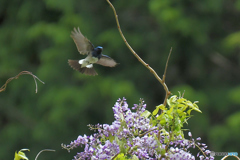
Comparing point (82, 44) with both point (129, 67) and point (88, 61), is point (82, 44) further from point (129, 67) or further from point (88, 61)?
point (129, 67)

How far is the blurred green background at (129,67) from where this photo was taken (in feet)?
17.1

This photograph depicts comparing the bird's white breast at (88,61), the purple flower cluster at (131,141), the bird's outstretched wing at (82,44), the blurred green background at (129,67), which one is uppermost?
the blurred green background at (129,67)

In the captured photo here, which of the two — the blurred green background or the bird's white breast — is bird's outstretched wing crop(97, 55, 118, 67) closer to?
the bird's white breast

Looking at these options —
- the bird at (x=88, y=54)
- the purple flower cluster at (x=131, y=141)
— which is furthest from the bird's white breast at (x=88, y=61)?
the purple flower cluster at (x=131, y=141)

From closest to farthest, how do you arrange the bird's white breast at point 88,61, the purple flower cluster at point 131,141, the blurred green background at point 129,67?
the purple flower cluster at point 131,141
the bird's white breast at point 88,61
the blurred green background at point 129,67

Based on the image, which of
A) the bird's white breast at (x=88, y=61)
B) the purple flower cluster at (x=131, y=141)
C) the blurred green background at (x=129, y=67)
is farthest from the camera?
the blurred green background at (x=129, y=67)

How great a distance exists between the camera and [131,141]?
0.87 meters

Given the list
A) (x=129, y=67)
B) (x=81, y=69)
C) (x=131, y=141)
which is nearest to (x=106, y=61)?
(x=81, y=69)

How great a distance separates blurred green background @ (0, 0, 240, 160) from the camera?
5.20m

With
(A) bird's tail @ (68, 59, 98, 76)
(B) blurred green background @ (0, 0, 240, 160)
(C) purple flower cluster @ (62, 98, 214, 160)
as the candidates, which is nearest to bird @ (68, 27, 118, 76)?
(A) bird's tail @ (68, 59, 98, 76)

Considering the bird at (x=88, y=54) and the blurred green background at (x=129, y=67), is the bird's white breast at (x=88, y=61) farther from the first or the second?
the blurred green background at (x=129, y=67)

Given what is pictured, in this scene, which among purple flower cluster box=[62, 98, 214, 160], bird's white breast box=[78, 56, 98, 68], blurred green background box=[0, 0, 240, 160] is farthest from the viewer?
blurred green background box=[0, 0, 240, 160]

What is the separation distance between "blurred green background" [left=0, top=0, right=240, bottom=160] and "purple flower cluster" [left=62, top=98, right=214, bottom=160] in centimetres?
403

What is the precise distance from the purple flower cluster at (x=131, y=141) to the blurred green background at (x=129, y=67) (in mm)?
4030
